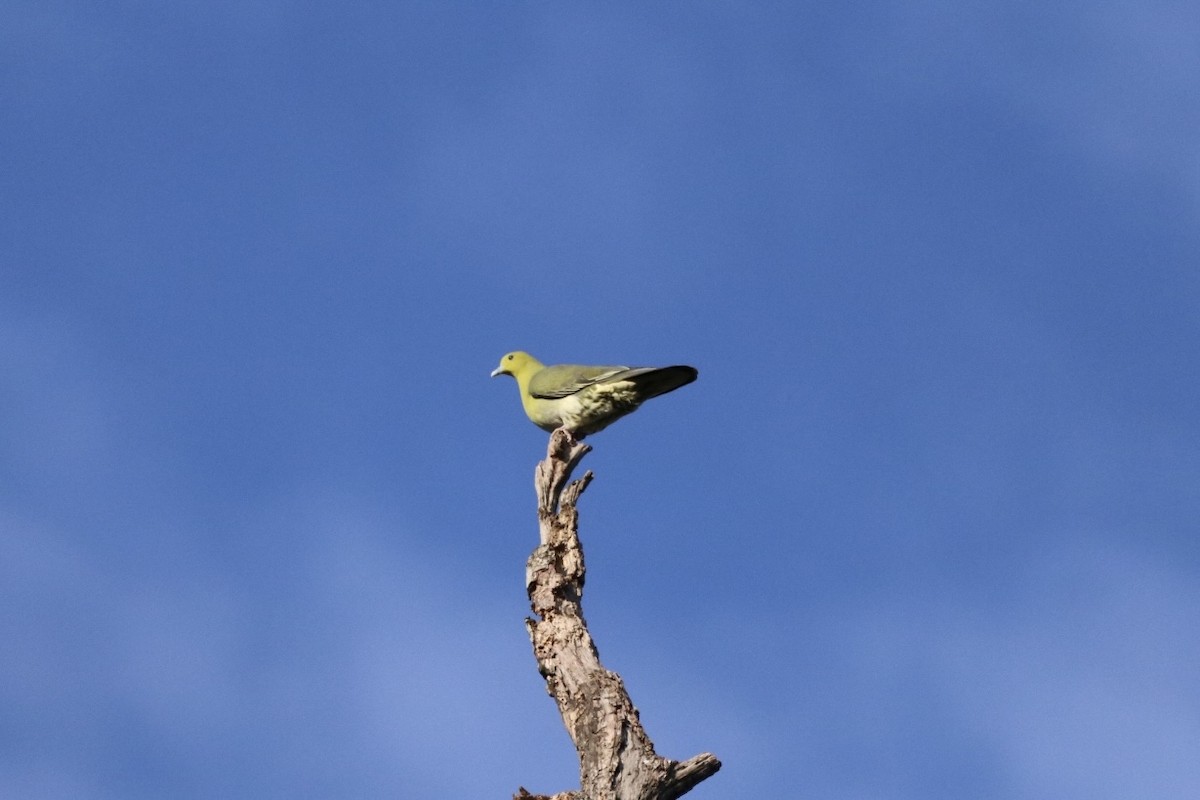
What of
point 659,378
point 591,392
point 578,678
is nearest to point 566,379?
point 591,392

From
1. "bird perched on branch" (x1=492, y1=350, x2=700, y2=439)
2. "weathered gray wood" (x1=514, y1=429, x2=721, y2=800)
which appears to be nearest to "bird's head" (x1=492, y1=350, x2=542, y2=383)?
"bird perched on branch" (x1=492, y1=350, x2=700, y2=439)

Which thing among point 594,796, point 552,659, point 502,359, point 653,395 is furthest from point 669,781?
point 502,359

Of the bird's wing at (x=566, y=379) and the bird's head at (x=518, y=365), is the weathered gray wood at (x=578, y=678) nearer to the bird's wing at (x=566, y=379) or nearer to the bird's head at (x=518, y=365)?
the bird's wing at (x=566, y=379)

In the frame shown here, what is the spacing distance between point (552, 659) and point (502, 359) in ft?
18.1

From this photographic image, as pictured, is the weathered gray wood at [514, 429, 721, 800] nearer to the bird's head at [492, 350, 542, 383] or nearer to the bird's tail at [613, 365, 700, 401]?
the bird's tail at [613, 365, 700, 401]

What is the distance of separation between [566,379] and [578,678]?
3.77 m

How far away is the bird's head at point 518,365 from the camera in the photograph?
12742 millimetres

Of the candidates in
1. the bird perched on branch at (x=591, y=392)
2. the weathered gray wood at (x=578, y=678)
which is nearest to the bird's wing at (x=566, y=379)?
the bird perched on branch at (x=591, y=392)

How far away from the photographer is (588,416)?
1123 cm

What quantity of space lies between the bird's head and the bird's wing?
782mm

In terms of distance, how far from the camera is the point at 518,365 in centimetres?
1297

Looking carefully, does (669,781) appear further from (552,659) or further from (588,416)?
(588,416)

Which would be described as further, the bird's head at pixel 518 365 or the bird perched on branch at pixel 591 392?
the bird's head at pixel 518 365

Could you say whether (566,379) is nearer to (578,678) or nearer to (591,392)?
(591,392)
